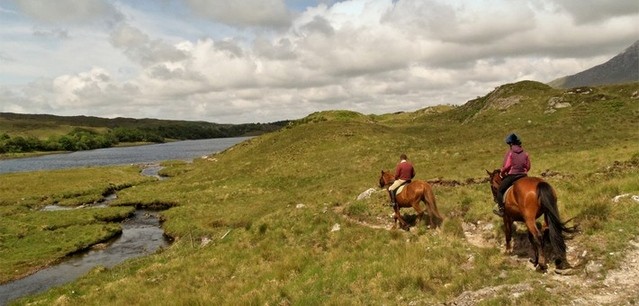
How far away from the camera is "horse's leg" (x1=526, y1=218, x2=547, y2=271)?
1309cm

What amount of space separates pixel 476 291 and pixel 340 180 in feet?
119

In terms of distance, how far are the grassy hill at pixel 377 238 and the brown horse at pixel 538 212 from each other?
607 mm

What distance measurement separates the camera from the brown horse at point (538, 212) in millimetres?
13047

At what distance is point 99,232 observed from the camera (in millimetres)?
42469

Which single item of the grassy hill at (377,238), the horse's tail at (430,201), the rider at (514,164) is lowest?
the grassy hill at (377,238)

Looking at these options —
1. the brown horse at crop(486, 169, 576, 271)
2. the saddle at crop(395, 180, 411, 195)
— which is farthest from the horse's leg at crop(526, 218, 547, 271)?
the saddle at crop(395, 180, 411, 195)

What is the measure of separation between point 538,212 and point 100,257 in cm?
3408

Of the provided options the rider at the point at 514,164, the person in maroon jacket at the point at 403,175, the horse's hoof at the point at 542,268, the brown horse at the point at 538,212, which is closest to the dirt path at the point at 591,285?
the horse's hoof at the point at 542,268

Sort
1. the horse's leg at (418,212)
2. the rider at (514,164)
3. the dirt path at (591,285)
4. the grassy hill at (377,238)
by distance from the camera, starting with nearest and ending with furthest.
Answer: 1. the dirt path at (591,285)
2. the grassy hill at (377,238)
3. the rider at (514,164)
4. the horse's leg at (418,212)

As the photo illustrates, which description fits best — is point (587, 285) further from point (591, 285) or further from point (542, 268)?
point (542, 268)

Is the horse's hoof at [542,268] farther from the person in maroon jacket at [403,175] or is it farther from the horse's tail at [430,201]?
the person in maroon jacket at [403,175]

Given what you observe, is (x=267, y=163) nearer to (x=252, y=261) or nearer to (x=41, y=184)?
(x=41, y=184)

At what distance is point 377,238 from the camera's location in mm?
19781

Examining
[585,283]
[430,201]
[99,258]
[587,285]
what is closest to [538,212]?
[585,283]
